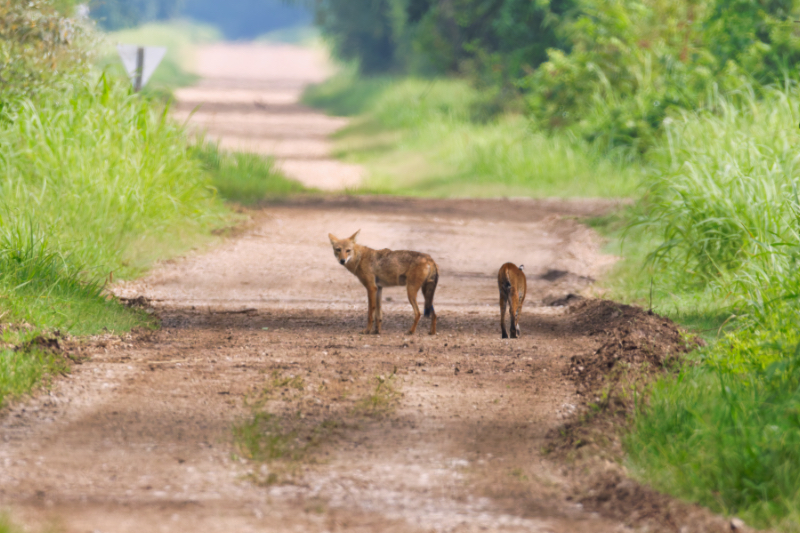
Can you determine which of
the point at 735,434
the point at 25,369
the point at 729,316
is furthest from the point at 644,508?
the point at 25,369

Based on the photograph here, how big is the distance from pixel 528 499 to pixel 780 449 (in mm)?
1062

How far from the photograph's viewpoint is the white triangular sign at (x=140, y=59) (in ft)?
39.1

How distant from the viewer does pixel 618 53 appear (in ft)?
58.7

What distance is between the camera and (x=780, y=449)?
12.7 feet

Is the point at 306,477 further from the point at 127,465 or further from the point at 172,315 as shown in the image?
the point at 172,315

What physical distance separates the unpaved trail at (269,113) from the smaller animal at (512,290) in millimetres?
5924

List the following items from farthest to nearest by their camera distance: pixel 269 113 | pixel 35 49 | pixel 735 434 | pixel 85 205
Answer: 1. pixel 269 113
2. pixel 35 49
3. pixel 85 205
4. pixel 735 434

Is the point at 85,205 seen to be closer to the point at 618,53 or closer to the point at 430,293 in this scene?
the point at 430,293

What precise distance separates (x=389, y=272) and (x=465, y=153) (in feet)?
39.5

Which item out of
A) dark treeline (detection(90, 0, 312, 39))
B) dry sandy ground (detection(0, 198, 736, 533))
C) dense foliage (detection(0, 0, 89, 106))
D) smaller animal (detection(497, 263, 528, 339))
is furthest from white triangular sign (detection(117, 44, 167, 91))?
dark treeline (detection(90, 0, 312, 39))

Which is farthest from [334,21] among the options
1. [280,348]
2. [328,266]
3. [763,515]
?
[763,515]

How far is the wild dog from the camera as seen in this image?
642 cm

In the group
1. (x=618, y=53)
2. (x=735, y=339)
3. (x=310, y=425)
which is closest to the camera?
(x=310, y=425)

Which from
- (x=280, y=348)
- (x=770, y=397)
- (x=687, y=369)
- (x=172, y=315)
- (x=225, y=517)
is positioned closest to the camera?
(x=225, y=517)
